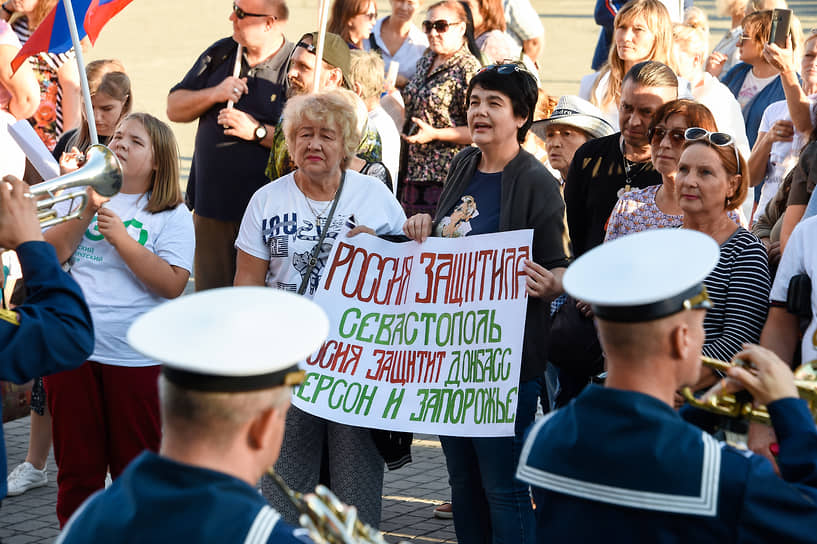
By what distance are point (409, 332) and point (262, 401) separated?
2405 mm

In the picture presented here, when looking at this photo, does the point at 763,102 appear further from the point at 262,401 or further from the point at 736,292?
the point at 262,401

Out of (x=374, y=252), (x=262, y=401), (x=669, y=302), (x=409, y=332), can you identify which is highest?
(x=669, y=302)

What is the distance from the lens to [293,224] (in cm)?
439

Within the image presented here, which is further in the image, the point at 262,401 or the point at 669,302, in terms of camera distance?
the point at 669,302

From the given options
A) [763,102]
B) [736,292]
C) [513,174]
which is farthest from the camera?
[763,102]

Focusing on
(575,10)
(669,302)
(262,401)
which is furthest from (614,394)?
(575,10)

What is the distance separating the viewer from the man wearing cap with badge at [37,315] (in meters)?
2.79

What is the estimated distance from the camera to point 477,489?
4.27 metres

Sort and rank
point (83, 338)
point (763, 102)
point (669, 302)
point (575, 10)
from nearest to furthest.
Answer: point (669, 302) < point (83, 338) < point (763, 102) < point (575, 10)

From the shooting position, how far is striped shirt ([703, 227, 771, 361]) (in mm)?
3674

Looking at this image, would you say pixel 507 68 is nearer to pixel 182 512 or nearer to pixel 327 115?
pixel 327 115

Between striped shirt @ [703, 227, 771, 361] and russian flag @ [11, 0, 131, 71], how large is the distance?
149 inches

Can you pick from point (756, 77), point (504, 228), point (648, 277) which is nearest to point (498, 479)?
point (504, 228)

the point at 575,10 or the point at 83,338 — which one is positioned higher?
the point at 575,10
